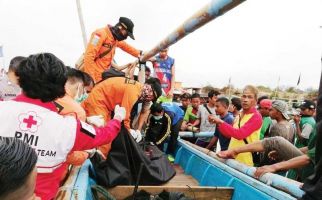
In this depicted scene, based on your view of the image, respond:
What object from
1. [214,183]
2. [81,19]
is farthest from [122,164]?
[81,19]

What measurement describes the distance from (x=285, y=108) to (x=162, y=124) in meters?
1.71

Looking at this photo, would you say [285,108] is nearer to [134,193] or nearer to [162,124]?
[162,124]

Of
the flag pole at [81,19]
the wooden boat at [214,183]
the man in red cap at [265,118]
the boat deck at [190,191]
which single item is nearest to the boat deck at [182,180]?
the wooden boat at [214,183]

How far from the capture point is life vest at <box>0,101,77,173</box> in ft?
5.50

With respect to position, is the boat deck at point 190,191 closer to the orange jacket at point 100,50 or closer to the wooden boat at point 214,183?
the wooden boat at point 214,183

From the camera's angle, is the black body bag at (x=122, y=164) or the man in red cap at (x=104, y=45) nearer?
the black body bag at (x=122, y=164)

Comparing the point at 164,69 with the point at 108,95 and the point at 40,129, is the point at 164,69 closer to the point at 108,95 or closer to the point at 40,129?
the point at 108,95

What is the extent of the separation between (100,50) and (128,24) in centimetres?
59

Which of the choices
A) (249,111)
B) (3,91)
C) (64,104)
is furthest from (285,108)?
(3,91)

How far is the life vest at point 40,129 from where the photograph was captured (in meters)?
1.68

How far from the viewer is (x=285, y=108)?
4.49 meters

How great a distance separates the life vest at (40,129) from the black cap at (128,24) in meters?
2.82

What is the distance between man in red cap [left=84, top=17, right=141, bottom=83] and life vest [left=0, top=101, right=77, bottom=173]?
2872 millimetres

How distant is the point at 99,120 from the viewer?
3037 mm
